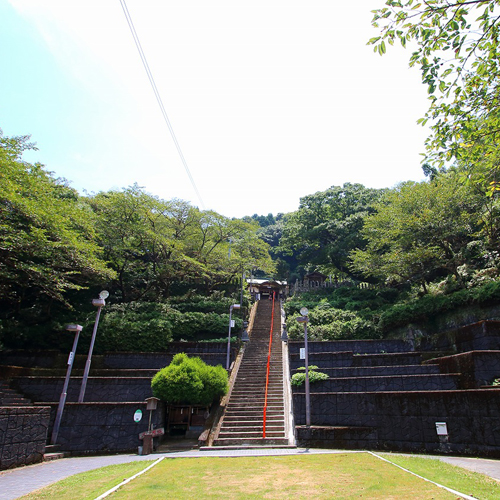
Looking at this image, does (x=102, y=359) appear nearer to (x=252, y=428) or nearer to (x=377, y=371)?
(x=252, y=428)

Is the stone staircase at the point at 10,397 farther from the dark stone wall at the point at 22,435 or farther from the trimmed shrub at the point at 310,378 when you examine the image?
the trimmed shrub at the point at 310,378

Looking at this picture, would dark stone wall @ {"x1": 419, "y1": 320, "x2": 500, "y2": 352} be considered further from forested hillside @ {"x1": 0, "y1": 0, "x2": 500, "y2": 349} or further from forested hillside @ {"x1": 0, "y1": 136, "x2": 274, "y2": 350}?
forested hillside @ {"x1": 0, "y1": 136, "x2": 274, "y2": 350}

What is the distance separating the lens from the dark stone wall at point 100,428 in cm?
1013

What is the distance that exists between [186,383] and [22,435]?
14.7 feet

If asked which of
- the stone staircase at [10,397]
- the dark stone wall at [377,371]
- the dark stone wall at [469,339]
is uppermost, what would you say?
the dark stone wall at [469,339]

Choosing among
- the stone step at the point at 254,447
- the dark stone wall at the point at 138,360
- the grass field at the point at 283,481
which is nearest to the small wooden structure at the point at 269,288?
the dark stone wall at the point at 138,360

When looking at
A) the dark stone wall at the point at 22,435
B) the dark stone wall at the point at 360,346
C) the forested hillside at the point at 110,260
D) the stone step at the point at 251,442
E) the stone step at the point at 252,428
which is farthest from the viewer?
the dark stone wall at the point at 360,346

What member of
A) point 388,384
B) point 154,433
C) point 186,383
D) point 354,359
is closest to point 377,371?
point 388,384

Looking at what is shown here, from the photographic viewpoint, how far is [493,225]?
50.3ft

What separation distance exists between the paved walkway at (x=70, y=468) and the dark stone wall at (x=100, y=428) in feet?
1.63

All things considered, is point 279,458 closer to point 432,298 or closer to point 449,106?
point 449,106

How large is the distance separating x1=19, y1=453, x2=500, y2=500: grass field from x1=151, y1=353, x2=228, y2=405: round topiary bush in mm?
2946

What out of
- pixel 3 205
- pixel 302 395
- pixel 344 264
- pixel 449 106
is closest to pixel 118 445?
pixel 302 395

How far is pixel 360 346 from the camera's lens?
1559cm
